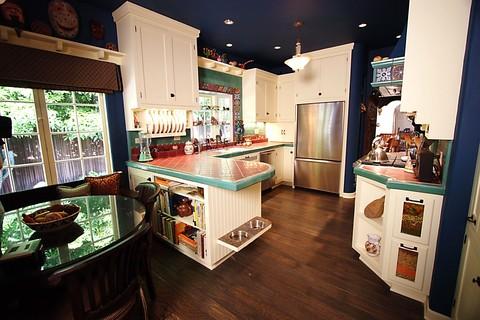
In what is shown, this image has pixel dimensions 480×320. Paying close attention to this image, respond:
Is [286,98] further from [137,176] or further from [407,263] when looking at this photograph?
[407,263]

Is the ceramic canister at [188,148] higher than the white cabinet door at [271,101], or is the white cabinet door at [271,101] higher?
the white cabinet door at [271,101]

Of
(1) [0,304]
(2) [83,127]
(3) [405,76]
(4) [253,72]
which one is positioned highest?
(4) [253,72]

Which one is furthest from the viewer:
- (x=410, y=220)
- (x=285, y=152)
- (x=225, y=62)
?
(x=285, y=152)

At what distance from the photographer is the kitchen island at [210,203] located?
76.4 inches

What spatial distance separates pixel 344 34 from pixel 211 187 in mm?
3225

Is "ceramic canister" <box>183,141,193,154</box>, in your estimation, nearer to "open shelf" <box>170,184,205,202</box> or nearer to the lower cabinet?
"open shelf" <box>170,184,205,202</box>

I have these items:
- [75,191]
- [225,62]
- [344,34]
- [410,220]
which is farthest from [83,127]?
[344,34]

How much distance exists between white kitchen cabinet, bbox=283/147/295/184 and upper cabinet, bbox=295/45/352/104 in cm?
108

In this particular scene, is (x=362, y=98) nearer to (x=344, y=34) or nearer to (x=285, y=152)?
(x=344, y=34)

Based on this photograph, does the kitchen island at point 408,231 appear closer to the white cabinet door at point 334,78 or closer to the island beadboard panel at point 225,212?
the island beadboard panel at point 225,212

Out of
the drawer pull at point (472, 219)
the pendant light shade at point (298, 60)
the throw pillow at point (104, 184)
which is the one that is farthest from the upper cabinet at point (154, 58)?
the drawer pull at point (472, 219)

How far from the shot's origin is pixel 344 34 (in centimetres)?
333

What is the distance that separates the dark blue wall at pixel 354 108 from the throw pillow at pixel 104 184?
3.80 metres

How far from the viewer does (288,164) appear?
4797mm
